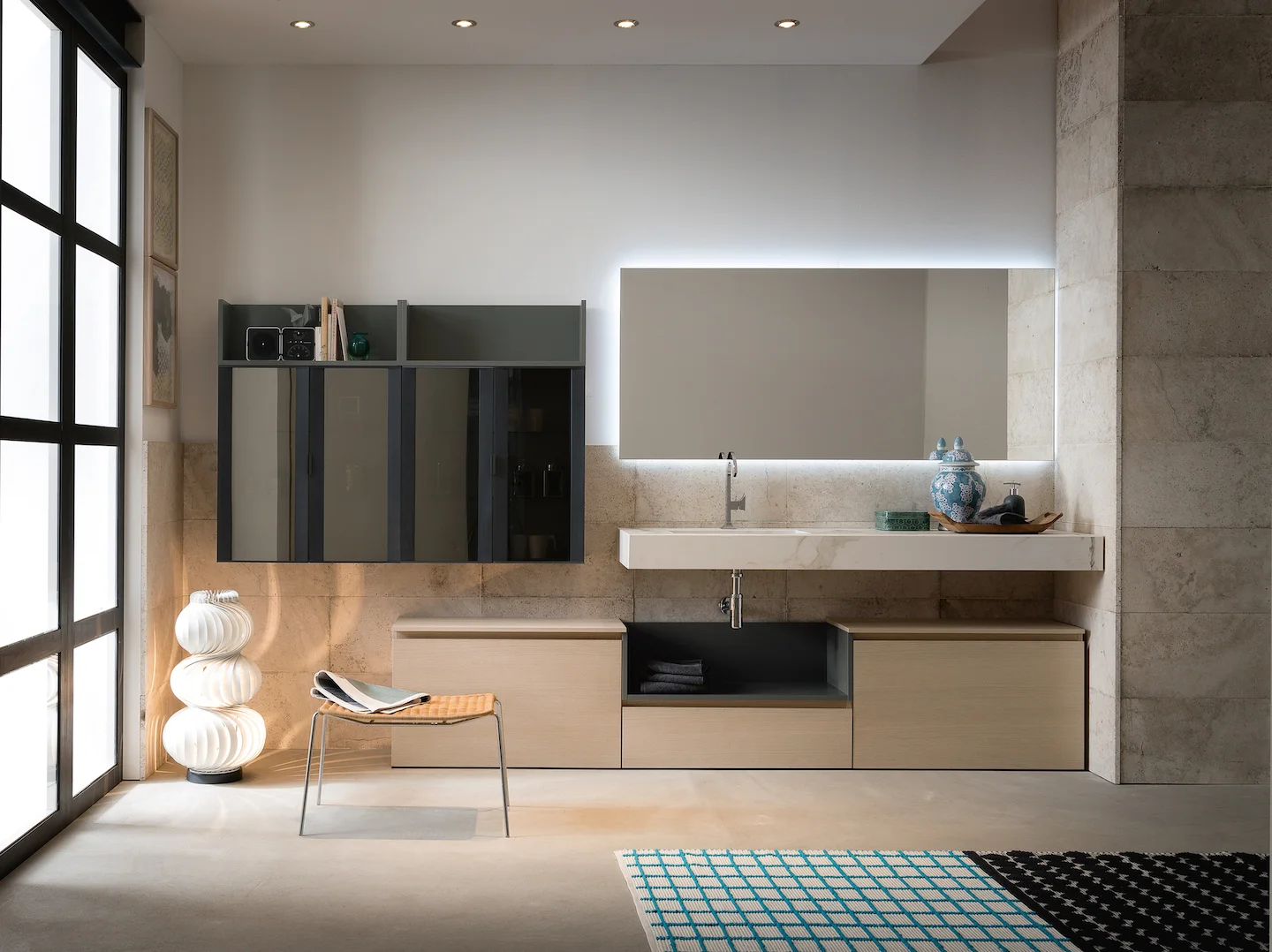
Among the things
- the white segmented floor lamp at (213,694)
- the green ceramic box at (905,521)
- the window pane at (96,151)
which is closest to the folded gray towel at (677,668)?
the green ceramic box at (905,521)

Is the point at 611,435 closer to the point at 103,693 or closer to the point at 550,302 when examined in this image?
the point at 550,302

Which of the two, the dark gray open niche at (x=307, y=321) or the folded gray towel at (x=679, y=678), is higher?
the dark gray open niche at (x=307, y=321)

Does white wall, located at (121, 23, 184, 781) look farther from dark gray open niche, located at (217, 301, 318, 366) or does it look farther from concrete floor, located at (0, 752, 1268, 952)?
dark gray open niche, located at (217, 301, 318, 366)

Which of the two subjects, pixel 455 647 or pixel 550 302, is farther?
pixel 550 302

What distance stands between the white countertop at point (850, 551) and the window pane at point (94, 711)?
193cm

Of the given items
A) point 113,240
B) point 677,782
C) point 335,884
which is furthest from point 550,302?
point 335,884

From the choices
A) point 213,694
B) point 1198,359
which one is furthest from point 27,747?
point 1198,359

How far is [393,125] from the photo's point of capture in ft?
15.4

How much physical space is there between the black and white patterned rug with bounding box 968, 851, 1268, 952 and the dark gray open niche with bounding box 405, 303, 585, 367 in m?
2.59

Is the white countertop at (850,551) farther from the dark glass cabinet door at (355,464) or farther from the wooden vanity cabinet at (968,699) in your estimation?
the dark glass cabinet door at (355,464)

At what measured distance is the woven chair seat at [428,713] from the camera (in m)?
3.56

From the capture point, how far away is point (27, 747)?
334cm

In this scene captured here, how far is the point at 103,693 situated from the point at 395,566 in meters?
1.22

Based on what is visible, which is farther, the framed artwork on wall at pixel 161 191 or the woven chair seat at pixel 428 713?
the framed artwork on wall at pixel 161 191
